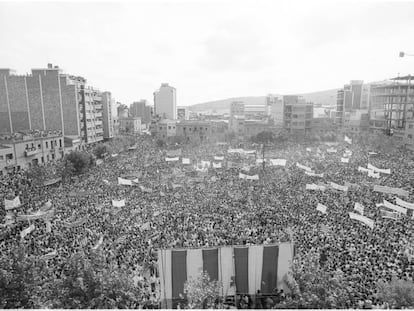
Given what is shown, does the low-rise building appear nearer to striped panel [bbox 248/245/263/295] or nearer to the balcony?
the balcony

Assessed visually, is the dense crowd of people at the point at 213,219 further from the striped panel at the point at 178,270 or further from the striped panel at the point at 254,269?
the striped panel at the point at 178,270

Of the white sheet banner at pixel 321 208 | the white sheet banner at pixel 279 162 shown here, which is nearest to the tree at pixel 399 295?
the white sheet banner at pixel 321 208

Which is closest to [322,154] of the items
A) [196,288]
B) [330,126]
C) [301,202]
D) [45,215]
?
[301,202]

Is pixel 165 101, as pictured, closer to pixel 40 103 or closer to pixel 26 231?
pixel 40 103

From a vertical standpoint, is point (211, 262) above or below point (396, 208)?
above

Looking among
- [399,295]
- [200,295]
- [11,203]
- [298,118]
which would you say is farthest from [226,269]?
[298,118]

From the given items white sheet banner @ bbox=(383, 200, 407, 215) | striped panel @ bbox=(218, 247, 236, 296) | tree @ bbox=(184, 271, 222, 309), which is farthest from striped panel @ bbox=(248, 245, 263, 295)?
white sheet banner @ bbox=(383, 200, 407, 215)
